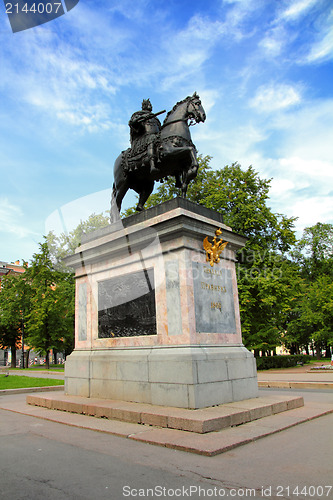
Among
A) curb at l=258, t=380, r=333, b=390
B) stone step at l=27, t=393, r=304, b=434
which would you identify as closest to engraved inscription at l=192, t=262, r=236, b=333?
stone step at l=27, t=393, r=304, b=434

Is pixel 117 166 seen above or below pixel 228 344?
above

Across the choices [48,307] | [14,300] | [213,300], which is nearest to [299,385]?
[213,300]

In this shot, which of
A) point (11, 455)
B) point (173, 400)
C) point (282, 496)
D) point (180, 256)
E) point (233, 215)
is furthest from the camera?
point (233, 215)

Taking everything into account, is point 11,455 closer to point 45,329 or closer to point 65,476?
point 65,476

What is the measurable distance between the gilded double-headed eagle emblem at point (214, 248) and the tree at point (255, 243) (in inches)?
612

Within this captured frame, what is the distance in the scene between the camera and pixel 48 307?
119 feet

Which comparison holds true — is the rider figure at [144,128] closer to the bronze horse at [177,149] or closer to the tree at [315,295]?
the bronze horse at [177,149]

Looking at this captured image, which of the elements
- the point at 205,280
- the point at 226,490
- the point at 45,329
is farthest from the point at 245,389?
the point at 45,329

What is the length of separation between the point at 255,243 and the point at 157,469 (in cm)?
2465

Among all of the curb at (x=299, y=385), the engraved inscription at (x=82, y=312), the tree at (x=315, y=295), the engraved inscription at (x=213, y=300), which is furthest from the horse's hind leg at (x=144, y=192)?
the tree at (x=315, y=295)

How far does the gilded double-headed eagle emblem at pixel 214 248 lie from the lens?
9.25m

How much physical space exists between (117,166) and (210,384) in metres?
6.81

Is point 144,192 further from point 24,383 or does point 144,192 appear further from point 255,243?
point 255,243

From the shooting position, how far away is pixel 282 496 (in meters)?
3.83
